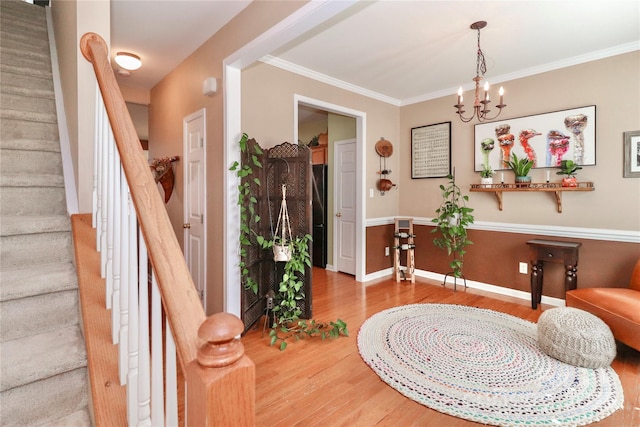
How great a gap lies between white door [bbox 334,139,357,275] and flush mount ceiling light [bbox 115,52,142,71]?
9.15ft

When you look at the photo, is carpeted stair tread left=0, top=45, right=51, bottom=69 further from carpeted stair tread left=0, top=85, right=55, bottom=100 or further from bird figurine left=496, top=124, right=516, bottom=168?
bird figurine left=496, top=124, right=516, bottom=168

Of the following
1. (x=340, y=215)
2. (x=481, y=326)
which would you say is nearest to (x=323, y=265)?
(x=340, y=215)

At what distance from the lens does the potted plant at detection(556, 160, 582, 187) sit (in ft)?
10.5

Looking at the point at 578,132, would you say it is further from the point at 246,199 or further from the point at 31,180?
the point at 31,180

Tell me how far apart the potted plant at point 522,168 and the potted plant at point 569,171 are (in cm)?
29

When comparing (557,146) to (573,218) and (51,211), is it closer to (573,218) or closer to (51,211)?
(573,218)

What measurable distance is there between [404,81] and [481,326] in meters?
2.88

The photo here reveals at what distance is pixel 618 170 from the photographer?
3043 mm

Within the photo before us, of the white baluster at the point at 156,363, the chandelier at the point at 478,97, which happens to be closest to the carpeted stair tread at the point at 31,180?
the white baluster at the point at 156,363

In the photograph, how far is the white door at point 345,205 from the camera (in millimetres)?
4770

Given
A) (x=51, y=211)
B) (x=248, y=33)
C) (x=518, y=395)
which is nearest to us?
(x=51, y=211)

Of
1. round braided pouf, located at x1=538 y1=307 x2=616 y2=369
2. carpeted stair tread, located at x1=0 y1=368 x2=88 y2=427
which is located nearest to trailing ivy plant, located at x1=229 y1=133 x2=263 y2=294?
carpeted stair tread, located at x1=0 y1=368 x2=88 y2=427

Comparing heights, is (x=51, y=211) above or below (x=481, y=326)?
above

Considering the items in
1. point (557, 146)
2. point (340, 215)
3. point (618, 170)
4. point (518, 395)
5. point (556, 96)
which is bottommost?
point (518, 395)
